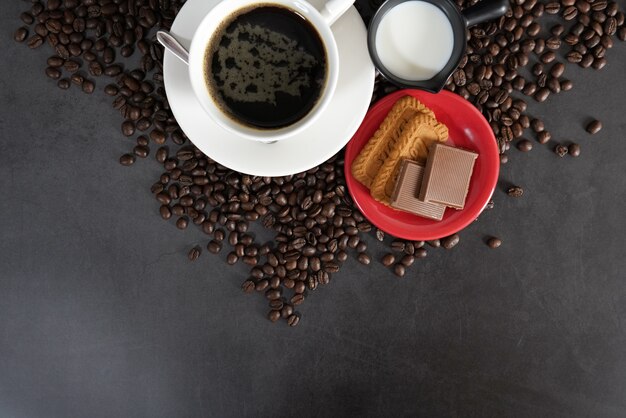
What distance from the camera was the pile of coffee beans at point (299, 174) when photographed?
4.99ft

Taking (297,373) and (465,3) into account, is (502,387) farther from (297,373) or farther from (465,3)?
(465,3)

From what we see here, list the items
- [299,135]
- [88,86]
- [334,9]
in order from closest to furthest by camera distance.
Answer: [334,9], [299,135], [88,86]

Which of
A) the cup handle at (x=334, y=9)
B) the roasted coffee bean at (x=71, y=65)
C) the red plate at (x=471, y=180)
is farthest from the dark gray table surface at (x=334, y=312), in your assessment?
the cup handle at (x=334, y=9)

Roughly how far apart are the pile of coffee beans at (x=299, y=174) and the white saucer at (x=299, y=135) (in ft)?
0.72

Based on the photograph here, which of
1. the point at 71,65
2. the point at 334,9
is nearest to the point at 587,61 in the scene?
the point at 334,9

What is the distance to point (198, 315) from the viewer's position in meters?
1.59

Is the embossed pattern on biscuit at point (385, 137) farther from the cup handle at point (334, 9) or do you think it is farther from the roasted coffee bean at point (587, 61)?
the roasted coffee bean at point (587, 61)

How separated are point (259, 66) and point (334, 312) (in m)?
0.75

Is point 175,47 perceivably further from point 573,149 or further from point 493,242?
point 573,149

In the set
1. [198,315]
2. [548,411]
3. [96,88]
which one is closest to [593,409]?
[548,411]

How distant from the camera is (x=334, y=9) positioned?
44.5 inches

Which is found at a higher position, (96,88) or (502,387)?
(96,88)

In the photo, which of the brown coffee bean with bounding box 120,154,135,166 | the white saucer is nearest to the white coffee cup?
the white saucer

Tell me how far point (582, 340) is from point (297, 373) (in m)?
0.85
